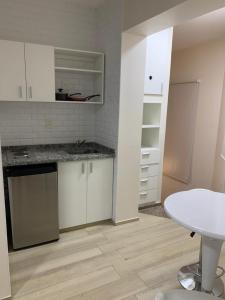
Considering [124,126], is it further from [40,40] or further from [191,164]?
[191,164]

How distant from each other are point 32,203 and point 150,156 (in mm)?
1692

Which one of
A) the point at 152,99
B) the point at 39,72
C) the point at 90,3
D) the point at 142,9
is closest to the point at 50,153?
the point at 39,72

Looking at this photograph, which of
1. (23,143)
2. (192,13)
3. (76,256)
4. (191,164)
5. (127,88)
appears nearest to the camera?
(192,13)

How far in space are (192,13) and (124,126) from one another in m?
1.28

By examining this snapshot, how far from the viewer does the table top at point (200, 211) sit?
1.32m

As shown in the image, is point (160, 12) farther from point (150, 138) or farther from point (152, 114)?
point (150, 138)

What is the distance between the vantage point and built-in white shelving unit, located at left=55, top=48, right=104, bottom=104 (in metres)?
2.89

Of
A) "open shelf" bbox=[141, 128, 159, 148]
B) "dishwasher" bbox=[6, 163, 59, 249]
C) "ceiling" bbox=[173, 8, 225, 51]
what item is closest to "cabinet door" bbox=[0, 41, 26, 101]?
"dishwasher" bbox=[6, 163, 59, 249]

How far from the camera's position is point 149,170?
3.30 metres

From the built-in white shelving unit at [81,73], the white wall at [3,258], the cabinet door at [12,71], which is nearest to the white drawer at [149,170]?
the built-in white shelving unit at [81,73]

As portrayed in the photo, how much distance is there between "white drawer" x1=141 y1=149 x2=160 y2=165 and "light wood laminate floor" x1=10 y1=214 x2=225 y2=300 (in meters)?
0.88

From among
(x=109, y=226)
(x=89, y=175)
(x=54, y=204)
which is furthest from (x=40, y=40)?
(x=109, y=226)

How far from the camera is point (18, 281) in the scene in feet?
6.48

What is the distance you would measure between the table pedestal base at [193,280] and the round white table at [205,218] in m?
0.18
